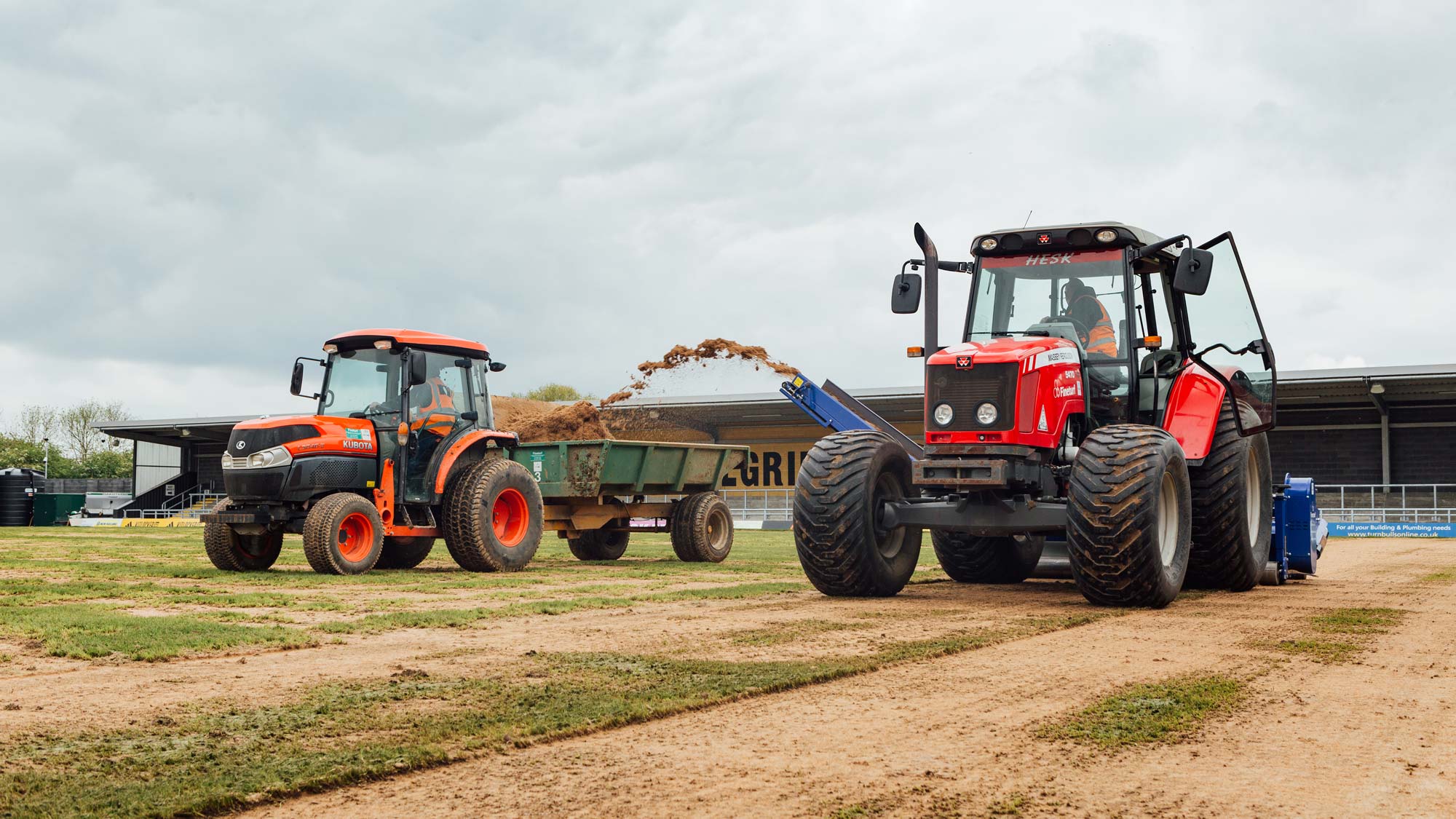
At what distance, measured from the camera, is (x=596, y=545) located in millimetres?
16625

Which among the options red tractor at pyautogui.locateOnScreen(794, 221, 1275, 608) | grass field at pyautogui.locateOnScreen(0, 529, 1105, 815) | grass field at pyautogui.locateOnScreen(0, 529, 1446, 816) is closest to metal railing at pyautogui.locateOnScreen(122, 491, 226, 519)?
grass field at pyautogui.locateOnScreen(0, 529, 1105, 815)

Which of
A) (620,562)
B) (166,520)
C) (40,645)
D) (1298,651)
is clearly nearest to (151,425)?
(166,520)

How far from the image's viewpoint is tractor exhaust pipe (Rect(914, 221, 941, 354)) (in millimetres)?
9906

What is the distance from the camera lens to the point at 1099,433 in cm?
870

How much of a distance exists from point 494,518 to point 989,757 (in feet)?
33.4

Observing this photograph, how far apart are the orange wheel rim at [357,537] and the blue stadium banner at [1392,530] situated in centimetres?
2551

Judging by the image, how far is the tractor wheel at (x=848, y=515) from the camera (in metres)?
9.20

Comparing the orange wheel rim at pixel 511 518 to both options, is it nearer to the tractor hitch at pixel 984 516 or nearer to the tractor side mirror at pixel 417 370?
the tractor side mirror at pixel 417 370

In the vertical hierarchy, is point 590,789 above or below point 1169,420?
below

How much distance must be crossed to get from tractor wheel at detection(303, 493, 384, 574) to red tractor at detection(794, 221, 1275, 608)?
16.2 feet

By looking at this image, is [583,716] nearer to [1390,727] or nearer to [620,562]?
[1390,727]

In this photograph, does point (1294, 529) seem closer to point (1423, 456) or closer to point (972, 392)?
point (972, 392)

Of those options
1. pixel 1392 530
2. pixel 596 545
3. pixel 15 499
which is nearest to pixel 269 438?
pixel 596 545

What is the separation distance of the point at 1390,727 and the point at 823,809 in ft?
8.29
